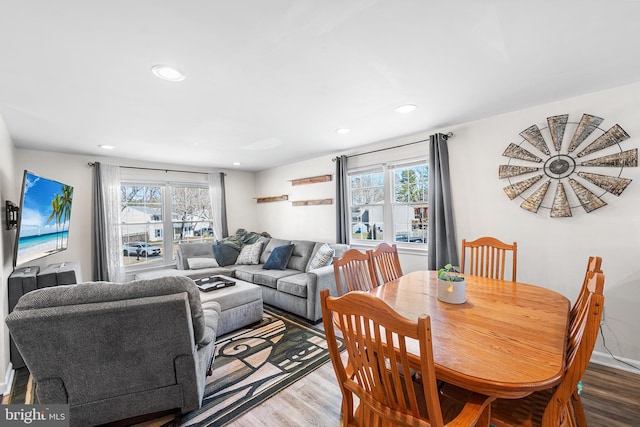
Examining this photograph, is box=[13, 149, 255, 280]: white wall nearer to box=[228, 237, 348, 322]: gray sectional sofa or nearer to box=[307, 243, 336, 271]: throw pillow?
box=[228, 237, 348, 322]: gray sectional sofa

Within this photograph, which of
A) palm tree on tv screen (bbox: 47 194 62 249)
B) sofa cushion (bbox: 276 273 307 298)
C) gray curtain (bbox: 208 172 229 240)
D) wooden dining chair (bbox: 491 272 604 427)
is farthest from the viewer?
gray curtain (bbox: 208 172 229 240)

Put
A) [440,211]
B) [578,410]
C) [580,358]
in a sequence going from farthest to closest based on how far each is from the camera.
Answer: [440,211], [578,410], [580,358]

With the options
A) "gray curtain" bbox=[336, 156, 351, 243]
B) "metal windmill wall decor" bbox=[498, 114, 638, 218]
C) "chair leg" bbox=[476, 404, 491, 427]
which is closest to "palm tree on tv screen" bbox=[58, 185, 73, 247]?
"gray curtain" bbox=[336, 156, 351, 243]

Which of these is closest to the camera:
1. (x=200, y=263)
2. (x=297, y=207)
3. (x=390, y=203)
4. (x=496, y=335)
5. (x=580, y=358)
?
(x=580, y=358)

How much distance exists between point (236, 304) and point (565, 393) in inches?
109

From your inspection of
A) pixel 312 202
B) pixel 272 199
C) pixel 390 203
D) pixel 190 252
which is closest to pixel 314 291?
pixel 390 203

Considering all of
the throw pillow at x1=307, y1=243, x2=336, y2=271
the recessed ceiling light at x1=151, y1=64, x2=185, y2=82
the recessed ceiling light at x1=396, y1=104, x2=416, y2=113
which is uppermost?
the recessed ceiling light at x1=151, y1=64, x2=185, y2=82

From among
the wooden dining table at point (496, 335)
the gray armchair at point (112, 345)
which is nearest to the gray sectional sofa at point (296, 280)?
the wooden dining table at point (496, 335)

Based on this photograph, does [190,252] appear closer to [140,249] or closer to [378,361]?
[140,249]

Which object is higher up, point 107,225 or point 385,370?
point 107,225

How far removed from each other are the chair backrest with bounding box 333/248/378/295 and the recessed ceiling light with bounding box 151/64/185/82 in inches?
66.6

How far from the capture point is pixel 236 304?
2.98m

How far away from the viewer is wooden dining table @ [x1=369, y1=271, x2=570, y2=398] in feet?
3.06

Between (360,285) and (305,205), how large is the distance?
293cm
